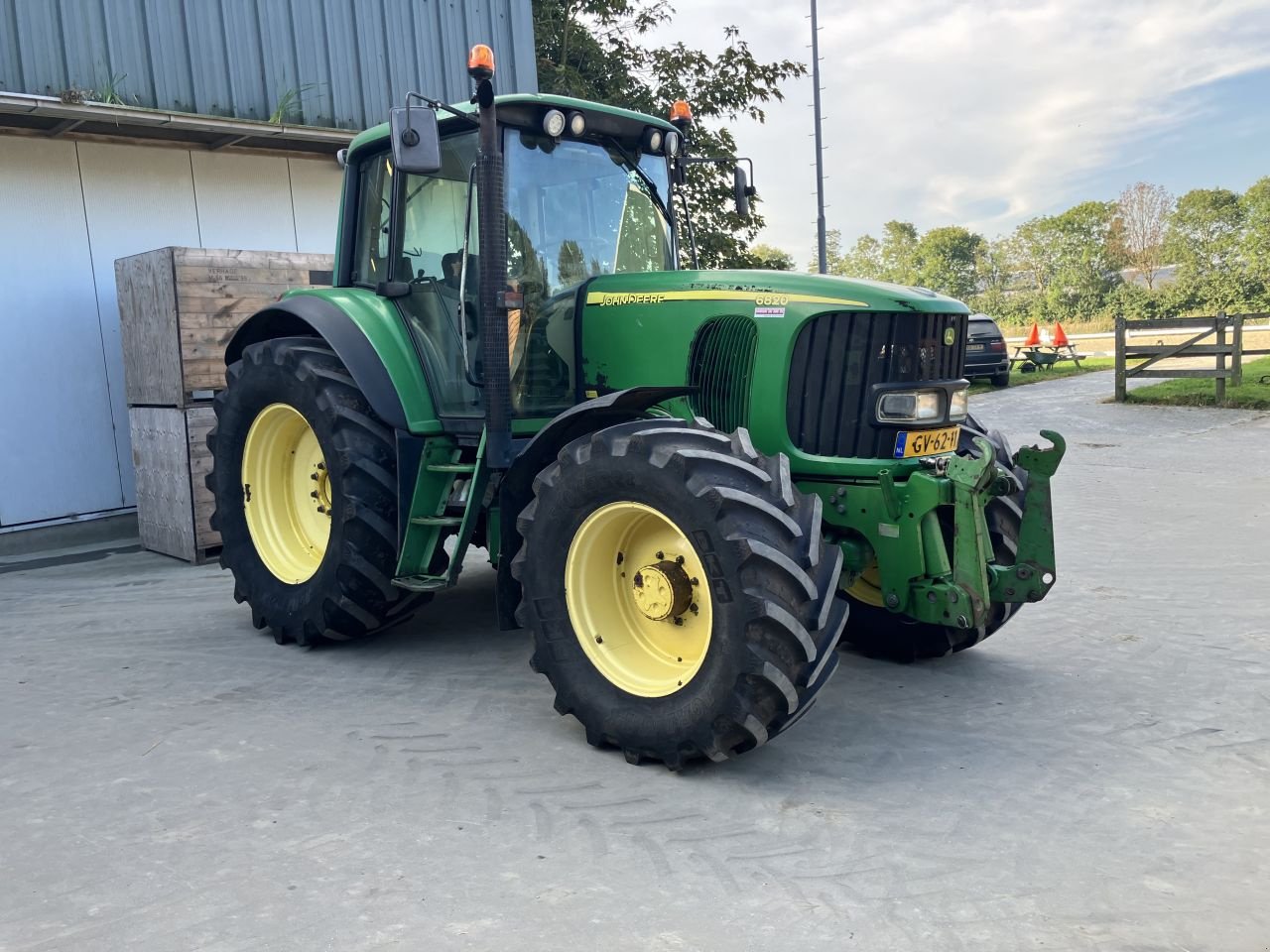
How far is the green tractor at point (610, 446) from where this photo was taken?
3854mm

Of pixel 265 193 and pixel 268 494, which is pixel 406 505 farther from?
pixel 265 193

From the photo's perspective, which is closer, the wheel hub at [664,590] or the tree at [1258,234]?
the wheel hub at [664,590]

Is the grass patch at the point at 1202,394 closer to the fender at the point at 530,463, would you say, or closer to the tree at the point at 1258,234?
the fender at the point at 530,463

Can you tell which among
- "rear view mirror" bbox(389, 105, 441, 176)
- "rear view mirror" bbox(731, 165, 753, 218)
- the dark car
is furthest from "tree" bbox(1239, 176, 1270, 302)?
"rear view mirror" bbox(389, 105, 441, 176)

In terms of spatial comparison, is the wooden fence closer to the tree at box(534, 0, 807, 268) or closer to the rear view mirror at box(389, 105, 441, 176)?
the tree at box(534, 0, 807, 268)

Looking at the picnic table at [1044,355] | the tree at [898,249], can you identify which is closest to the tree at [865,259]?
the tree at [898,249]

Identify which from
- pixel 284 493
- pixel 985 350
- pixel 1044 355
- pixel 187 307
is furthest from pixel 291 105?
pixel 1044 355

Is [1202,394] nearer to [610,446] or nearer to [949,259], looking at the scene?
[610,446]

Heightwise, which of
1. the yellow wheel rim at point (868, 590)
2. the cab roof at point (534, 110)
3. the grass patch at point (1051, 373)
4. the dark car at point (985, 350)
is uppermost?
the cab roof at point (534, 110)

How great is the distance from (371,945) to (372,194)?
400 cm

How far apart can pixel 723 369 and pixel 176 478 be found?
16.3 ft

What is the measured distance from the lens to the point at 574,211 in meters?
5.15

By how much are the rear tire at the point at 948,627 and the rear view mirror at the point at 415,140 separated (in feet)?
8.51

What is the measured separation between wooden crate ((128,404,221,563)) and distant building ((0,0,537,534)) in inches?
25.3
